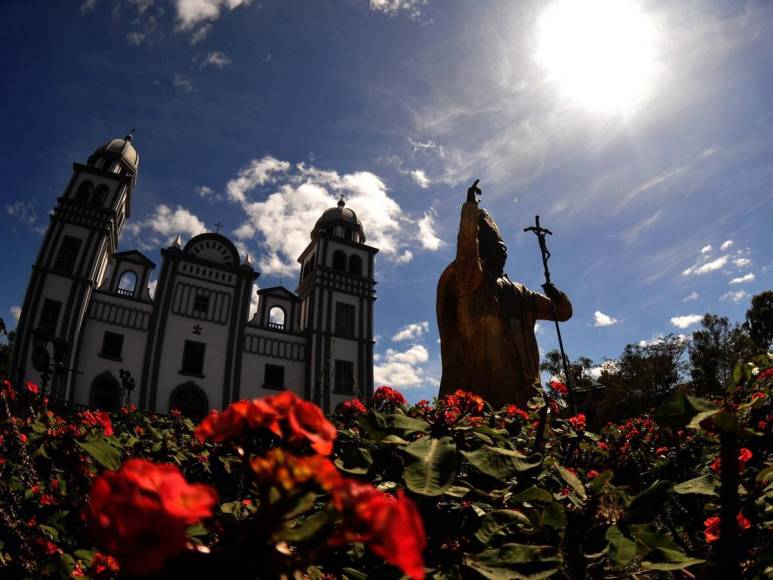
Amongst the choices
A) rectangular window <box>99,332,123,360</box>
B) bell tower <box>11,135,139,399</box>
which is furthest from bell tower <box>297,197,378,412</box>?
bell tower <box>11,135,139,399</box>

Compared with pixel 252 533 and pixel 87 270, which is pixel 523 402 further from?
pixel 87 270

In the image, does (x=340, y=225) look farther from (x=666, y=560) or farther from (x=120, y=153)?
(x=666, y=560)

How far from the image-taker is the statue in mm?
5871

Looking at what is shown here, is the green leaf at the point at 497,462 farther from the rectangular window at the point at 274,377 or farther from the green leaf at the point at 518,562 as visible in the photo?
the rectangular window at the point at 274,377

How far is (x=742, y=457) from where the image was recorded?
5.24ft

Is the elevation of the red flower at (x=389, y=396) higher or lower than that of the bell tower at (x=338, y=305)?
lower

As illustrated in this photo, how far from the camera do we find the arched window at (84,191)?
2491 cm

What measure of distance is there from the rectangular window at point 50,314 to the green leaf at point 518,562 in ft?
84.4

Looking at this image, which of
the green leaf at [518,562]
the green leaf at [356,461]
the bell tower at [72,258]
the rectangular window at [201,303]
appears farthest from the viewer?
the rectangular window at [201,303]

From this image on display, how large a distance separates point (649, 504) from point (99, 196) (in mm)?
30861

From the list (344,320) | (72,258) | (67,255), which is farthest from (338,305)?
(67,255)

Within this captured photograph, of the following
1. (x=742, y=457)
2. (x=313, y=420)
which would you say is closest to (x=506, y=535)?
(x=313, y=420)

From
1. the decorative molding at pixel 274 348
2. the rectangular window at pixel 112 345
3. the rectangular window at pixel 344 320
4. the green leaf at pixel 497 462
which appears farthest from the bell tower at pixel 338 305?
the green leaf at pixel 497 462

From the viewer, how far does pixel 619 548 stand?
3.38ft
